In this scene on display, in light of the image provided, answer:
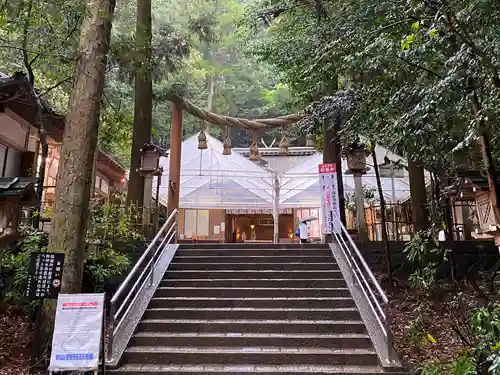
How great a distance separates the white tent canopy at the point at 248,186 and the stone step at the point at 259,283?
24.6 ft

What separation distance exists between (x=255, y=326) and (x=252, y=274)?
1.64m

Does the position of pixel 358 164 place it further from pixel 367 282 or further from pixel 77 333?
pixel 77 333

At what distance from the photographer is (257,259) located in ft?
26.3

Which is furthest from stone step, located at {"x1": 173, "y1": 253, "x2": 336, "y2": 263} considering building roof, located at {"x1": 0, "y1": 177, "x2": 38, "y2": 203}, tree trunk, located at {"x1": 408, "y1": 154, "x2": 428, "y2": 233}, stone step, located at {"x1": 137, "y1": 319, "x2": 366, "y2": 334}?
building roof, located at {"x1": 0, "y1": 177, "x2": 38, "y2": 203}

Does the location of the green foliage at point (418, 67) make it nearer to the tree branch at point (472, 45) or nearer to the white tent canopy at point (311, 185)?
the tree branch at point (472, 45)

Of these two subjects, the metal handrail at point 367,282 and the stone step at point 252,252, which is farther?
the stone step at point 252,252

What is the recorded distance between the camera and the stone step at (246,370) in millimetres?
4699

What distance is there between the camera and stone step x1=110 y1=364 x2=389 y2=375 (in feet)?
15.4

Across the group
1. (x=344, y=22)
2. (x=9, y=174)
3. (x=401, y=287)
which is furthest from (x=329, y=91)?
(x=9, y=174)

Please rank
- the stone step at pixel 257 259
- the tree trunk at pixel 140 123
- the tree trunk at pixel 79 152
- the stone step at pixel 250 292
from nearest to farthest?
the tree trunk at pixel 79 152 < the stone step at pixel 250 292 < the stone step at pixel 257 259 < the tree trunk at pixel 140 123

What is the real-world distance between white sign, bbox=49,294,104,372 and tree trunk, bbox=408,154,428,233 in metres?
7.27

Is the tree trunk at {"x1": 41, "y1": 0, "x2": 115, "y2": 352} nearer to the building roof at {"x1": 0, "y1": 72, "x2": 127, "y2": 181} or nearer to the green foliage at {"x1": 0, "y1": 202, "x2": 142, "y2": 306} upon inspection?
the green foliage at {"x1": 0, "y1": 202, "x2": 142, "y2": 306}

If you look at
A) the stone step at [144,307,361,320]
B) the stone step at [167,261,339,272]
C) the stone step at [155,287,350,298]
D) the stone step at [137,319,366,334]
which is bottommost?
the stone step at [137,319,366,334]

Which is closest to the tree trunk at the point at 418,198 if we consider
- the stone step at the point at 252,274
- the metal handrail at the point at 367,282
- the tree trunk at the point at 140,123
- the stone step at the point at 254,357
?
the metal handrail at the point at 367,282
